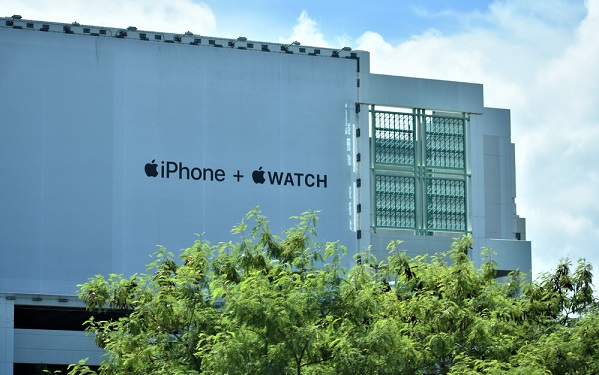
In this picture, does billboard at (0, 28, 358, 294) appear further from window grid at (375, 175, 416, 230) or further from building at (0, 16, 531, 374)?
window grid at (375, 175, 416, 230)

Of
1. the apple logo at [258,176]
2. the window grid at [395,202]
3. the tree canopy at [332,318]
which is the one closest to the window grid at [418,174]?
the window grid at [395,202]

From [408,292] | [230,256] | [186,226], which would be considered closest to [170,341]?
[230,256]

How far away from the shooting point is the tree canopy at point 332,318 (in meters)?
32.7

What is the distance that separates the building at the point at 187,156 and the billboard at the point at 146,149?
0.25 feet

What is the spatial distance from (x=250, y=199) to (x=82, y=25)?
1296cm

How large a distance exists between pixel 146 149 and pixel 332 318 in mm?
36166

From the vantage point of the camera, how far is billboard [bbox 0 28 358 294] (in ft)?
218

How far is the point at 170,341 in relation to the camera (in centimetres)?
3609

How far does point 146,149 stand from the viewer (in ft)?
224

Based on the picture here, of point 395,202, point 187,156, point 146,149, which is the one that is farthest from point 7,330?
point 395,202

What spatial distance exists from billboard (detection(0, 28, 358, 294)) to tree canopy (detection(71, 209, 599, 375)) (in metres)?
28.1

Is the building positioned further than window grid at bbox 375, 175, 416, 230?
No

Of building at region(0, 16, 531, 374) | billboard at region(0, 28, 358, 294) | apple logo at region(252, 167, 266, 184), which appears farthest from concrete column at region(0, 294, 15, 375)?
apple logo at region(252, 167, 266, 184)

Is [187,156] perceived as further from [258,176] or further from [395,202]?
[395,202]
